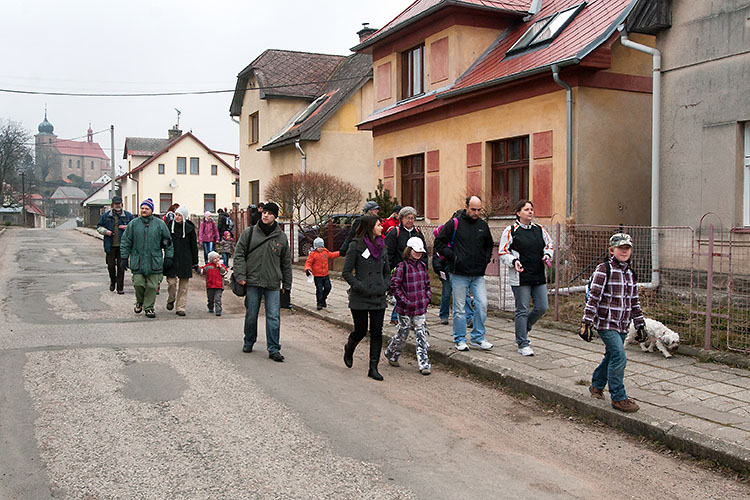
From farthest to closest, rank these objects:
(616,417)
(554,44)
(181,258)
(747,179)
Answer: (554,44) < (181,258) < (747,179) < (616,417)

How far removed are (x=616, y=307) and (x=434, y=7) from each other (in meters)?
12.9

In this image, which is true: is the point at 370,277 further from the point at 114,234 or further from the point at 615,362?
the point at 114,234

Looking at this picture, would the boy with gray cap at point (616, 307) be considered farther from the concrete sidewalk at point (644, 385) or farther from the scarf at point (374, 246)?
the scarf at point (374, 246)

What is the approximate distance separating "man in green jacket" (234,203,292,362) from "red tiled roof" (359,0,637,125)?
25.4ft

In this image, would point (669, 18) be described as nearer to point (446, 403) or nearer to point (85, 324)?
point (446, 403)

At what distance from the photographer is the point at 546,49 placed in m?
15.0

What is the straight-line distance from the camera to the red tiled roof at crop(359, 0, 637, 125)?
1350cm

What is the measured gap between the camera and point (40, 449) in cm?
480

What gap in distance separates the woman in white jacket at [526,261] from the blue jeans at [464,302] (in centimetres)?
42

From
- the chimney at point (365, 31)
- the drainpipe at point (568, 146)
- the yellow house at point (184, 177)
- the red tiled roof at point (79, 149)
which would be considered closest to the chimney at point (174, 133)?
the yellow house at point (184, 177)

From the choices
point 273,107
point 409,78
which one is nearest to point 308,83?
point 273,107

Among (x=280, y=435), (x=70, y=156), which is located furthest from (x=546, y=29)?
(x=70, y=156)

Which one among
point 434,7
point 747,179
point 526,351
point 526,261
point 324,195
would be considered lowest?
point 526,351

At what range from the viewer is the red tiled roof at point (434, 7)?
54.9 feet
